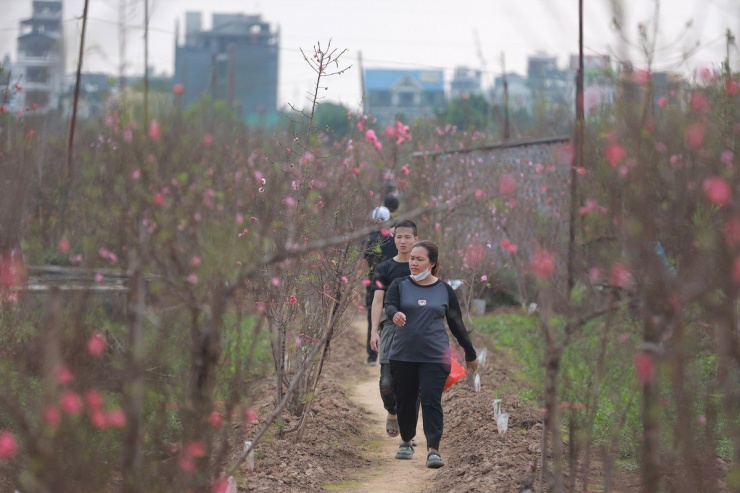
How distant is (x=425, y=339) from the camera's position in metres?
7.45

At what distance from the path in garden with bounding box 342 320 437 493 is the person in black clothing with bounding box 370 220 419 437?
0.91 feet

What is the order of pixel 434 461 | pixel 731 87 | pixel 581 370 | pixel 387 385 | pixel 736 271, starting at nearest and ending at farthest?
pixel 736 271, pixel 434 461, pixel 387 385, pixel 731 87, pixel 581 370

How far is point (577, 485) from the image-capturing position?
6879 mm

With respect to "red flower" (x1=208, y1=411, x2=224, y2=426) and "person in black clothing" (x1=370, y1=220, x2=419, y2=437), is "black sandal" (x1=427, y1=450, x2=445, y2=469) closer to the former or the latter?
"person in black clothing" (x1=370, y1=220, x2=419, y2=437)

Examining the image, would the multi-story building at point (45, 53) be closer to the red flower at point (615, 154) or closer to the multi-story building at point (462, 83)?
the multi-story building at point (462, 83)

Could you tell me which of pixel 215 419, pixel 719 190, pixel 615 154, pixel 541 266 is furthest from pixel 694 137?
pixel 215 419

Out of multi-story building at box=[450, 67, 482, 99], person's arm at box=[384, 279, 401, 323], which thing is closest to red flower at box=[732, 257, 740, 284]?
person's arm at box=[384, 279, 401, 323]

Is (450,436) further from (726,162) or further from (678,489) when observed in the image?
(678,489)

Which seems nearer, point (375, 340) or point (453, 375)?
point (453, 375)

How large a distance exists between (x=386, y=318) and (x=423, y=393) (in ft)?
2.48

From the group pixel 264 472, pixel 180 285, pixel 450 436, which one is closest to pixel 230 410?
pixel 180 285

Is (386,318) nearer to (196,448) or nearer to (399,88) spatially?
(196,448)

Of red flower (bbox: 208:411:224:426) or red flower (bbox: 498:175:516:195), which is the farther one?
red flower (bbox: 498:175:516:195)

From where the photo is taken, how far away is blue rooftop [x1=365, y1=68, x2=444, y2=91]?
331 feet
